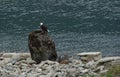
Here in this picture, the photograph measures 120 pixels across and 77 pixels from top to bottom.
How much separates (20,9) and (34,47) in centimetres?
4309

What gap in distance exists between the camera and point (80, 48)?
38.5m

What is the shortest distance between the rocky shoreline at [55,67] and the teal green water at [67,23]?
972 cm

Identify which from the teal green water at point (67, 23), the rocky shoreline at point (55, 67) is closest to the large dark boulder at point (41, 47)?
the rocky shoreline at point (55, 67)

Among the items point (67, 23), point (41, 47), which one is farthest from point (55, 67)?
point (67, 23)

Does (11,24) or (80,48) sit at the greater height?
(80,48)

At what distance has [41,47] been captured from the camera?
26984 millimetres

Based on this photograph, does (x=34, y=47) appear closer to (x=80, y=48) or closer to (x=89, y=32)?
(x=80, y=48)

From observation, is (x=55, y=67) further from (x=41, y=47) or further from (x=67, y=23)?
(x=67, y=23)

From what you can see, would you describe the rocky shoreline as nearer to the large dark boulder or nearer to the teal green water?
the large dark boulder

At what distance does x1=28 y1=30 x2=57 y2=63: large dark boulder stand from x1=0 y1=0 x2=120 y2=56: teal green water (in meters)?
8.54

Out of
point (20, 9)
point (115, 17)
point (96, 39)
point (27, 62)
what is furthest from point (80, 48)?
point (20, 9)

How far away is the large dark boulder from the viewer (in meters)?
26.8

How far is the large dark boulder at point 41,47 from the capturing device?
2683 centimetres

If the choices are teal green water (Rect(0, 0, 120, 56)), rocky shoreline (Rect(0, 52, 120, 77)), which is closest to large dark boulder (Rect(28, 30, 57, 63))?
rocky shoreline (Rect(0, 52, 120, 77))
